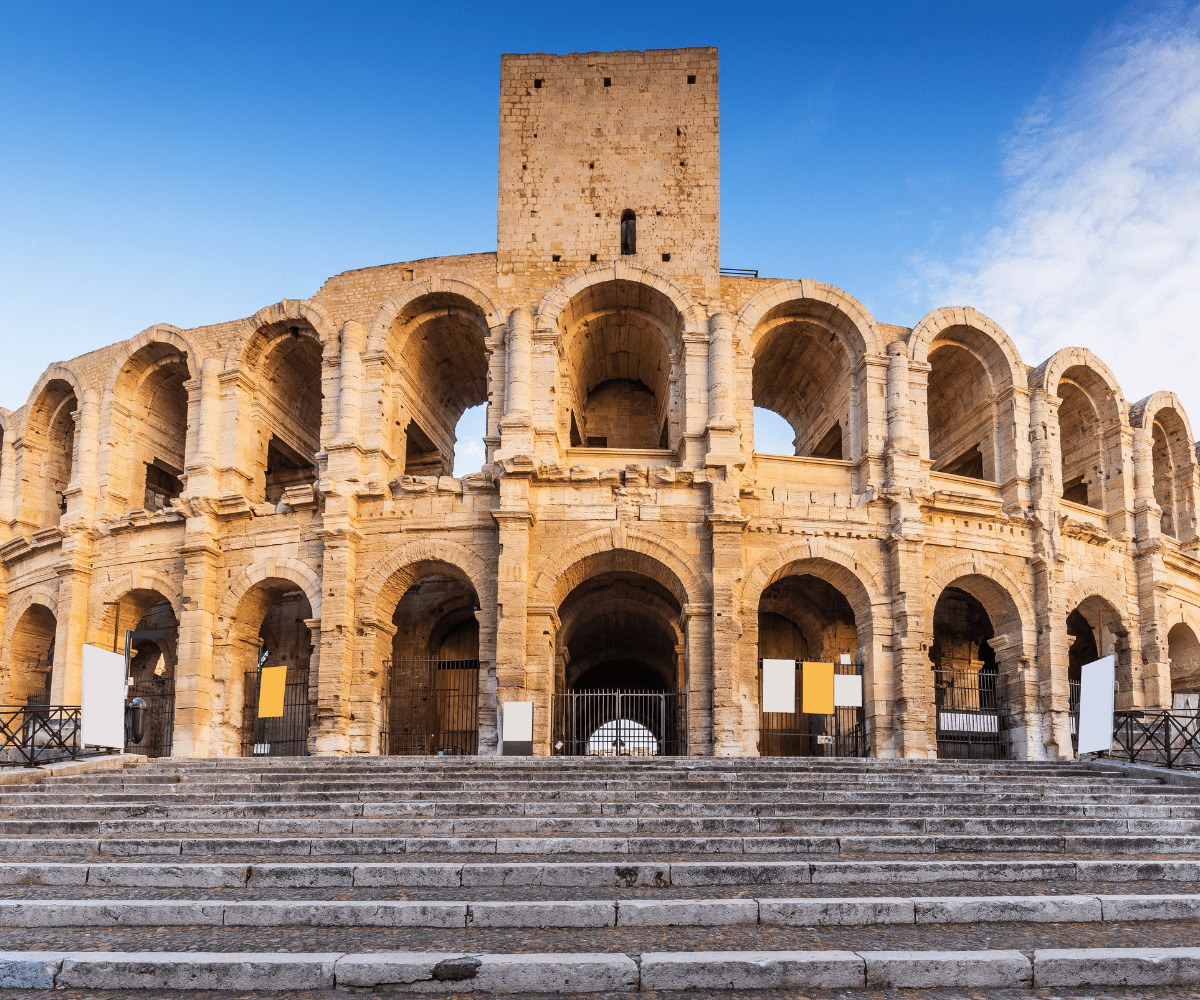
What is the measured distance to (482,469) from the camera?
18609 mm

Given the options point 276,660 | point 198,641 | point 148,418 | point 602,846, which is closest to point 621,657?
point 276,660

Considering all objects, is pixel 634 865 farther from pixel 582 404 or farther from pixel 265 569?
pixel 582 404

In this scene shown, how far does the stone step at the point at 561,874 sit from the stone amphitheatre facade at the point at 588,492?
31.5 feet

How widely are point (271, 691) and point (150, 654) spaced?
8015 millimetres

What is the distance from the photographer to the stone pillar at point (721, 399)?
18234 millimetres

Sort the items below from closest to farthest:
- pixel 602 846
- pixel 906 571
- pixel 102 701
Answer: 1. pixel 602 846
2. pixel 102 701
3. pixel 906 571

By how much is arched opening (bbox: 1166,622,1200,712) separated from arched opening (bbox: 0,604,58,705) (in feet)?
83.6

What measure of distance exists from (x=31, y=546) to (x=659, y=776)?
1701cm

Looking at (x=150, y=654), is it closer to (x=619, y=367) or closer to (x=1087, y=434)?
(x=619, y=367)

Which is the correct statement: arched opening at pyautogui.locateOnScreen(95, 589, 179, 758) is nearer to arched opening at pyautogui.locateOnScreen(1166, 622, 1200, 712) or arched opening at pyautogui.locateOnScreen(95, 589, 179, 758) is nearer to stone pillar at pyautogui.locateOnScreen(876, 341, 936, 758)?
stone pillar at pyautogui.locateOnScreen(876, 341, 936, 758)

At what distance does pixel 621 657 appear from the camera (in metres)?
28.6

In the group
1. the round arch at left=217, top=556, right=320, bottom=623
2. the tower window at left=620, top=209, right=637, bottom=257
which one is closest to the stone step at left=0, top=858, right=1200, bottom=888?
the round arch at left=217, top=556, right=320, bottom=623

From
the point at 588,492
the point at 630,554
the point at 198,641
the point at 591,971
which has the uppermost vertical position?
the point at 588,492

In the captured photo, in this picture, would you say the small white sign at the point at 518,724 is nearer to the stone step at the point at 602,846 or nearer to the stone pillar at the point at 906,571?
the stone pillar at the point at 906,571
